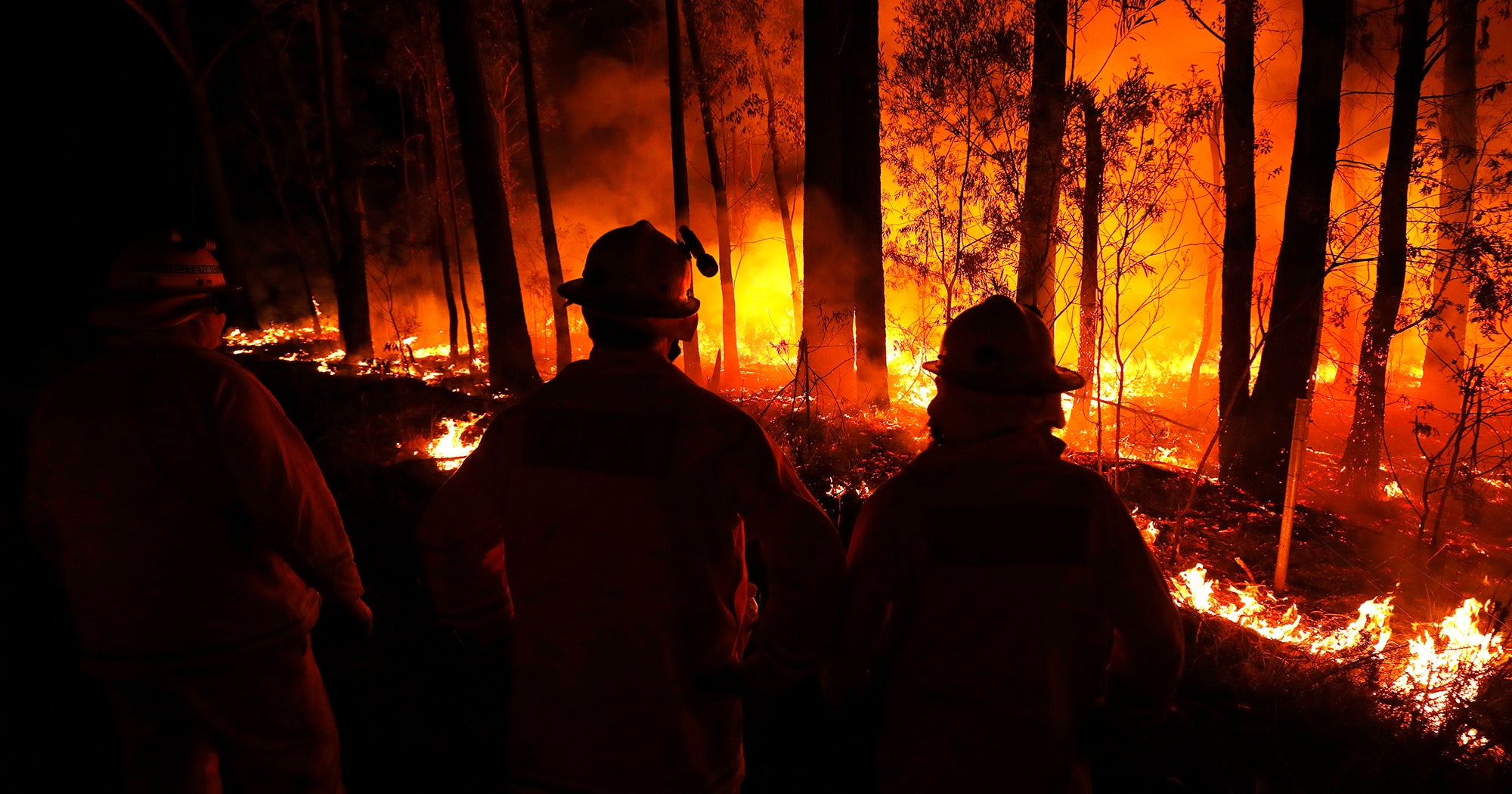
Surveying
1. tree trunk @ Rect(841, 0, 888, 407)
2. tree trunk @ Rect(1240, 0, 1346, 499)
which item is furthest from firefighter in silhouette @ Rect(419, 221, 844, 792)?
tree trunk @ Rect(841, 0, 888, 407)

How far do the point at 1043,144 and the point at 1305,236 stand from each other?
3.13 metres

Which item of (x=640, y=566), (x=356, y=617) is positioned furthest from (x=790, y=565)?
(x=356, y=617)

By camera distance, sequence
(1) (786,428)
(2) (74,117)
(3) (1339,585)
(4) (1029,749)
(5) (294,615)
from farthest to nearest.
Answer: (2) (74,117) → (1) (786,428) → (3) (1339,585) → (5) (294,615) → (4) (1029,749)

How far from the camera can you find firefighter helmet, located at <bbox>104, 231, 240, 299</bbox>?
99.9 inches

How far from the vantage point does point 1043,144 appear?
9.98 m

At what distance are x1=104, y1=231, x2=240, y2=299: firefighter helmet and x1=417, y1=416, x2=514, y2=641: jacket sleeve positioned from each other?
4.11 ft

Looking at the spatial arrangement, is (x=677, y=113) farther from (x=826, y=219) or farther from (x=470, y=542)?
(x=470, y=542)

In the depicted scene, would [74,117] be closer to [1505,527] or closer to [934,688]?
[934,688]

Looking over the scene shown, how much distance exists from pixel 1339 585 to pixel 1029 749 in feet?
22.2

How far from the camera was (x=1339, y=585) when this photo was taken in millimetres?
6980

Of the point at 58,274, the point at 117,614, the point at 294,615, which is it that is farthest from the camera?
the point at 58,274

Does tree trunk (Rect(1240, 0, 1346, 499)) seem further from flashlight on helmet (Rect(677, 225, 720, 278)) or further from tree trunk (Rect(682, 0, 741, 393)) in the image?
tree trunk (Rect(682, 0, 741, 393))

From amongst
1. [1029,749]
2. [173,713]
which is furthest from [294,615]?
[1029,749]

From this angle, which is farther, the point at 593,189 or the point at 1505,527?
the point at 593,189
